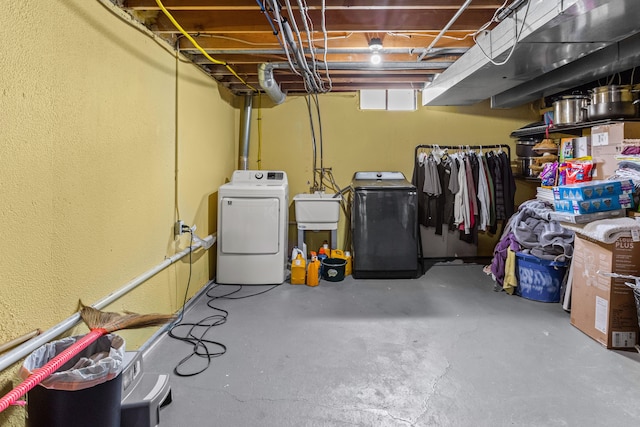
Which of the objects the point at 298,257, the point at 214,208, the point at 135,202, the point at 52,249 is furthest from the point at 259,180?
the point at 52,249

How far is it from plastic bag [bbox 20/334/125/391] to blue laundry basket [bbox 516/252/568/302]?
3280mm

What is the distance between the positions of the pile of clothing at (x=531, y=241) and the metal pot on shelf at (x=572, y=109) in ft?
2.64

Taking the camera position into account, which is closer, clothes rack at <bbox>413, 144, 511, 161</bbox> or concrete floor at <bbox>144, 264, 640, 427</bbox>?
concrete floor at <bbox>144, 264, 640, 427</bbox>

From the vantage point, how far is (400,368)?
210cm

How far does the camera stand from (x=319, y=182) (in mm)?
4656

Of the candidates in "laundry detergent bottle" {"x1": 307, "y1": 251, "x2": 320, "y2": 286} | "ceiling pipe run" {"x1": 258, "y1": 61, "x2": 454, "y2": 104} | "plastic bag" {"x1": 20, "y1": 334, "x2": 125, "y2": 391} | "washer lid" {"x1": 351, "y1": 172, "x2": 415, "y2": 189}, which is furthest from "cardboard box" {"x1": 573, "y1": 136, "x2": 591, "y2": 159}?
"plastic bag" {"x1": 20, "y1": 334, "x2": 125, "y2": 391}

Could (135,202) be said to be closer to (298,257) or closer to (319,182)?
(298,257)

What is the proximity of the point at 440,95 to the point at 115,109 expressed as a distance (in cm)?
324

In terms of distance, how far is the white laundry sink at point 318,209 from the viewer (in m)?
4.05

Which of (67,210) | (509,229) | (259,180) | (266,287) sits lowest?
(266,287)

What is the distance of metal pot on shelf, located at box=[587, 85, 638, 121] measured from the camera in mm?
2754

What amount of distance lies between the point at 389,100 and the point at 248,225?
8.39 ft

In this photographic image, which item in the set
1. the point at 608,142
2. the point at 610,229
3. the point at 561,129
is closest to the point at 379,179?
the point at 561,129

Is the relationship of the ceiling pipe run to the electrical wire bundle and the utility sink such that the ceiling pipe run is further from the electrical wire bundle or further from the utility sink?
the utility sink
